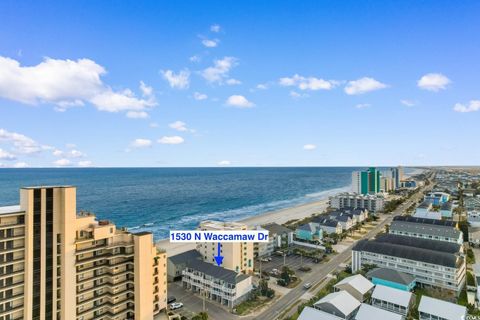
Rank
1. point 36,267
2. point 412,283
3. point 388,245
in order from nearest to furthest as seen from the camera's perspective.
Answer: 1. point 36,267
2. point 412,283
3. point 388,245

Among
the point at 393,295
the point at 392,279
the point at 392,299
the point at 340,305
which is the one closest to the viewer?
the point at 340,305

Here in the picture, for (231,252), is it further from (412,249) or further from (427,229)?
(427,229)

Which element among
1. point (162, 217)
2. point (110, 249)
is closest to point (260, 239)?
point (110, 249)

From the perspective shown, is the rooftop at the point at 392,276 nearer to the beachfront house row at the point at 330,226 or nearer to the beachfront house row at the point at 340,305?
the beachfront house row at the point at 340,305

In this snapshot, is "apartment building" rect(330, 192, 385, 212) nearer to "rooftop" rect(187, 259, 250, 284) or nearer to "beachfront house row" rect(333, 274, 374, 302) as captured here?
"beachfront house row" rect(333, 274, 374, 302)

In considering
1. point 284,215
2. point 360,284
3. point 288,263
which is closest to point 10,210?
point 360,284

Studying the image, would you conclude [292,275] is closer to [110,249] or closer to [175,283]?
[175,283]
